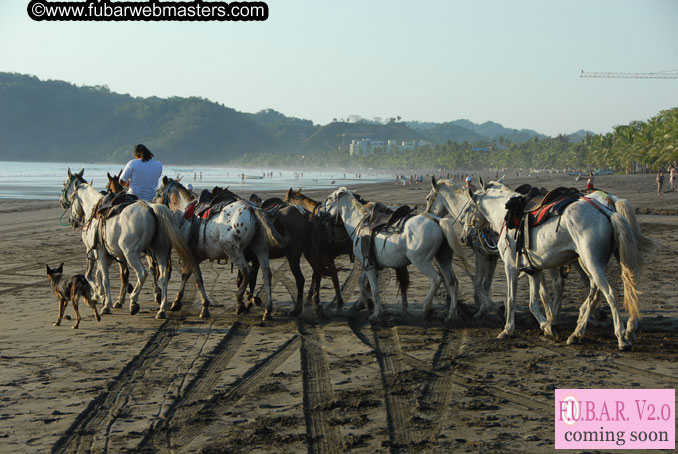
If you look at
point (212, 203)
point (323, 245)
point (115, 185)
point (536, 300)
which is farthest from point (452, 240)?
point (115, 185)

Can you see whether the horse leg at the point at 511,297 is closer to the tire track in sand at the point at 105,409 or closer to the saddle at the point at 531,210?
the saddle at the point at 531,210

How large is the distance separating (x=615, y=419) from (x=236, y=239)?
670 cm

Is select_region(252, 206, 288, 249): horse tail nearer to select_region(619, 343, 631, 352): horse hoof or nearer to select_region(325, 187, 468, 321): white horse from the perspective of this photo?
select_region(325, 187, 468, 321): white horse

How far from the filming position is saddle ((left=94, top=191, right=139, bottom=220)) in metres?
11.2

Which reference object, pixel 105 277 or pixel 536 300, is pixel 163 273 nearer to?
pixel 105 277

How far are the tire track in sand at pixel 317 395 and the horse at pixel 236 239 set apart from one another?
5.51ft

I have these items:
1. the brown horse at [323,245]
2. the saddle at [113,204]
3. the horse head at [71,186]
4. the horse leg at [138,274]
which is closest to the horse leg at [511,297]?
the brown horse at [323,245]

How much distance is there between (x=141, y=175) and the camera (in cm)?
1234

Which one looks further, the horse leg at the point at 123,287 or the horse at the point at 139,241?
the horse leg at the point at 123,287

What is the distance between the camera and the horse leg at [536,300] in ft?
30.4

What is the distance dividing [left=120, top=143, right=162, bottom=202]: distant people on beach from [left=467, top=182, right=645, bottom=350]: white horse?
6620 mm

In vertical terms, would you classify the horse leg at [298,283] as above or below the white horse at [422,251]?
below

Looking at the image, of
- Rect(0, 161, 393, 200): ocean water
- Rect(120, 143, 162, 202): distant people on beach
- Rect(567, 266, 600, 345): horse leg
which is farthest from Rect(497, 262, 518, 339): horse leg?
Rect(0, 161, 393, 200): ocean water

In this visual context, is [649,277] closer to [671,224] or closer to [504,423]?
[504,423]
